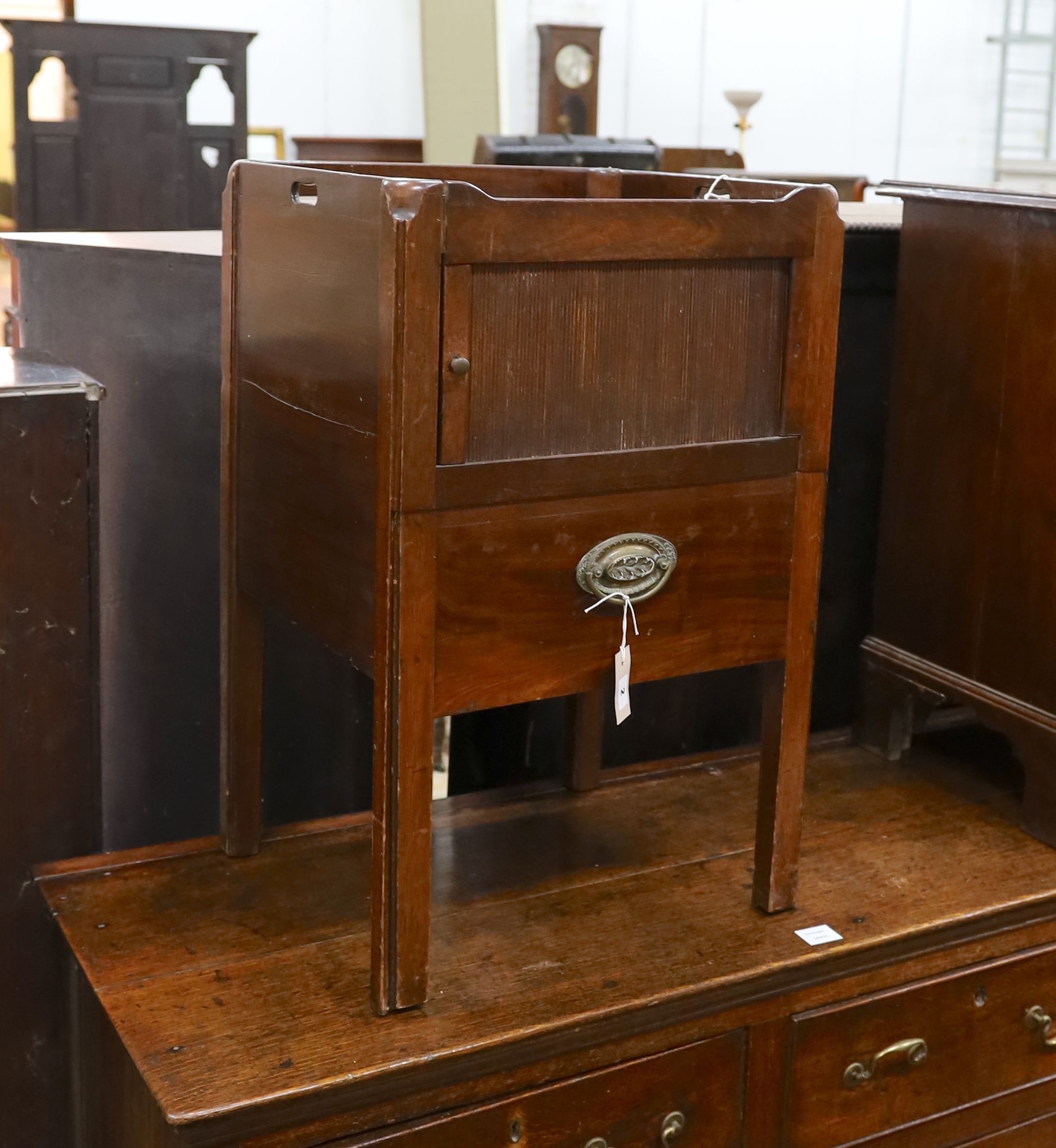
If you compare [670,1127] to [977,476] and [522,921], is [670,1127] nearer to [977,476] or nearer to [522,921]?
[522,921]

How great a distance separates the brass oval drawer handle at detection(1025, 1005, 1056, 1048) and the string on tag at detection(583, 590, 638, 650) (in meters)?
0.73

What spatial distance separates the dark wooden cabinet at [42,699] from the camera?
1477 mm

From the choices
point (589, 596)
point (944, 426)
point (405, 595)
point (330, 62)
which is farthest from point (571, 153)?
point (330, 62)

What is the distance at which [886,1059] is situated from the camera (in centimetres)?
157

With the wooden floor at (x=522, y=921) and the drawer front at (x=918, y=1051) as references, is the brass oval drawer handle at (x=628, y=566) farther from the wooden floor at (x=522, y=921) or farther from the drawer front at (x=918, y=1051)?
the drawer front at (x=918, y=1051)

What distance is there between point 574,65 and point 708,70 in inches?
37.6

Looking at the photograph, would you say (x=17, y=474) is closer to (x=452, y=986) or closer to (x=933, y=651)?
(x=452, y=986)

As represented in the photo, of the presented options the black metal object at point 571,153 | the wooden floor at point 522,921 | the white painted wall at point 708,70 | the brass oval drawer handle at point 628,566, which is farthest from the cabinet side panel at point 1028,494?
the white painted wall at point 708,70

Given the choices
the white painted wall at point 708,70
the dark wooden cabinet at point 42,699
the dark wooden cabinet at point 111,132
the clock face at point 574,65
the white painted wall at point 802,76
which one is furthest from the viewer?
the white painted wall at point 802,76

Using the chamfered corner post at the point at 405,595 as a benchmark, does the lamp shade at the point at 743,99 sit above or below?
above

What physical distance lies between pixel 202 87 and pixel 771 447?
22.6 feet

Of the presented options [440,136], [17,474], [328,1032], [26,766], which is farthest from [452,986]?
[440,136]

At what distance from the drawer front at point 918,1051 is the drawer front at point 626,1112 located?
89mm

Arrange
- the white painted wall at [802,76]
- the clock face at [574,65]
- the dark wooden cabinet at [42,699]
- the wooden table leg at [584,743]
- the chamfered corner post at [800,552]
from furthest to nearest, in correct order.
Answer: the white painted wall at [802,76], the clock face at [574,65], the wooden table leg at [584,743], the dark wooden cabinet at [42,699], the chamfered corner post at [800,552]
